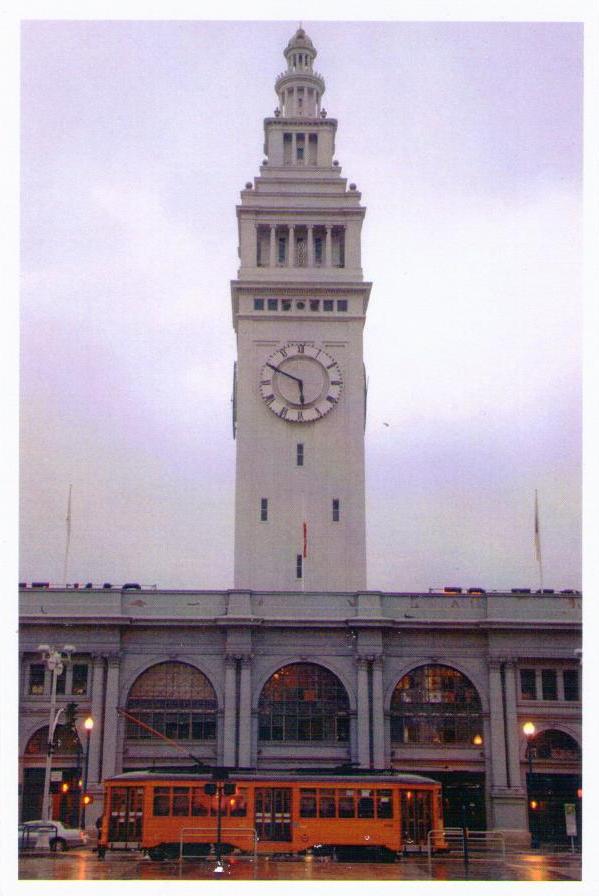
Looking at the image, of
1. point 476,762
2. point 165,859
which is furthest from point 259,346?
point 165,859

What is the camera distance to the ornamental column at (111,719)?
65.4 m

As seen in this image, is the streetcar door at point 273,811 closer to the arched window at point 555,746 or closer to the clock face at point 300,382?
the arched window at point 555,746

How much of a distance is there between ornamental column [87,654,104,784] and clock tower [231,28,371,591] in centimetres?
1104

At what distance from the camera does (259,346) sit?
255 ft

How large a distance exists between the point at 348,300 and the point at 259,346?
7248 millimetres

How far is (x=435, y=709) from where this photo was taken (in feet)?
222

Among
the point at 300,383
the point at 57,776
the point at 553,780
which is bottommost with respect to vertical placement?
the point at 553,780

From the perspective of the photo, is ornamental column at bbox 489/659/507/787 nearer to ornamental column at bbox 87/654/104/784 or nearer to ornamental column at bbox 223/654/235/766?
ornamental column at bbox 223/654/235/766

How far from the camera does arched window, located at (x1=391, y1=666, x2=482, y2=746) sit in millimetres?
66875

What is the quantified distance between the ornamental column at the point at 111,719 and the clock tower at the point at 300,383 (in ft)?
34.2

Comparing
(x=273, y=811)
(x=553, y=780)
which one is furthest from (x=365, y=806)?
(x=553, y=780)

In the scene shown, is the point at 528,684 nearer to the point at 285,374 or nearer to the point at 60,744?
the point at 285,374

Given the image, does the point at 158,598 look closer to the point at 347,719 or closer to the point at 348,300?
the point at 347,719

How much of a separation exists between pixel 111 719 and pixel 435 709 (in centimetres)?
1966
